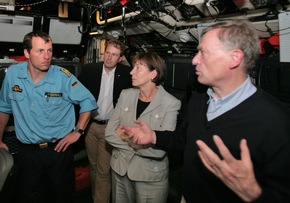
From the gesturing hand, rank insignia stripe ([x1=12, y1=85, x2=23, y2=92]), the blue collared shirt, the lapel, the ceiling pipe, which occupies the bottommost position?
the gesturing hand

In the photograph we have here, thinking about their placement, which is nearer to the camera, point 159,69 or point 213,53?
point 213,53

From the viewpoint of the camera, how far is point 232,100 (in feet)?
3.63

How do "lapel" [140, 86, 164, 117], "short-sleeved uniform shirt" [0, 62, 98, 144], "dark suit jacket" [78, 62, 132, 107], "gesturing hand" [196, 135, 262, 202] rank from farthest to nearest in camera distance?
"dark suit jacket" [78, 62, 132, 107]
"short-sleeved uniform shirt" [0, 62, 98, 144]
"lapel" [140, 86, 164, 117]
"gesturing hand" [196, 135, 262, 202]

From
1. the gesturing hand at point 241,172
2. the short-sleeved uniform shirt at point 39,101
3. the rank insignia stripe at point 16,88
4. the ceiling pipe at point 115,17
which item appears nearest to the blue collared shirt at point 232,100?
the gesturing hand at point 241,172

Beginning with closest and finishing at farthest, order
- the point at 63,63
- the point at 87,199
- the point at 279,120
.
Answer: the point at 279,120 < the point at 63,63 < the point at 87,199

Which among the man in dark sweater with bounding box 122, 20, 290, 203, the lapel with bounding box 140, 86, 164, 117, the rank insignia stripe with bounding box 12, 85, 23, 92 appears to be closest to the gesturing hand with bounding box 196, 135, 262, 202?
the man in dark sweater with bounding box 122, 20, 290, 203

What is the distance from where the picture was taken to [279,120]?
3.11 feet

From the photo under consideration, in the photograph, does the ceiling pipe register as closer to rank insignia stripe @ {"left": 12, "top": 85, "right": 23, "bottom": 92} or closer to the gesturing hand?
rank insignia stripe @ {"left": 12, "top": 85, "right": 23, "bottom": 92}

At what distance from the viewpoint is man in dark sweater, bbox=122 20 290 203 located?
83 centimetres

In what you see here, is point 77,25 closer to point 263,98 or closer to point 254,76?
point 254,76

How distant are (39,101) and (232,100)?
1.48 meters

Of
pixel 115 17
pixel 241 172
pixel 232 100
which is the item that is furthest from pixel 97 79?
pixel 241 172

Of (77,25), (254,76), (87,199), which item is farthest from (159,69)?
(77,25)

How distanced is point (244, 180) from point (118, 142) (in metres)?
1.06
